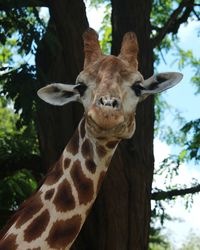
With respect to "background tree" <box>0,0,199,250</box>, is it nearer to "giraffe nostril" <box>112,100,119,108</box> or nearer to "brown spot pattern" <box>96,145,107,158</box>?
"brown spot pattern" <box>96,145,107,158</box>

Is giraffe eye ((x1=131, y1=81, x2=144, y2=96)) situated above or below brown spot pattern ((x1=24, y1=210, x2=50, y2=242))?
above

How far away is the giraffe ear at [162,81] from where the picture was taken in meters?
6.16

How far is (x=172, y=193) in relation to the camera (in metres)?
9.49

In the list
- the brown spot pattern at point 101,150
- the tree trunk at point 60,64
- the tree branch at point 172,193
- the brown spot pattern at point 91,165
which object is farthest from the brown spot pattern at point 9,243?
the tree branch at point 172,193

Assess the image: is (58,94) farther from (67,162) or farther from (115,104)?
(115,104)

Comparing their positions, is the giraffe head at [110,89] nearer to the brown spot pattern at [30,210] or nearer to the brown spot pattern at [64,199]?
the brown spot pattern at [64,199]

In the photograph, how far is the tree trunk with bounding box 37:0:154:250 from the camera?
8.05 m

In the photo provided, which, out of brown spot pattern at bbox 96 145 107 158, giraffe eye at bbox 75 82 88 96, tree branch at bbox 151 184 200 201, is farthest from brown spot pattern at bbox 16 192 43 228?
tree branch at bbox 151 184 200 201

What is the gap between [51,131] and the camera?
9.05m

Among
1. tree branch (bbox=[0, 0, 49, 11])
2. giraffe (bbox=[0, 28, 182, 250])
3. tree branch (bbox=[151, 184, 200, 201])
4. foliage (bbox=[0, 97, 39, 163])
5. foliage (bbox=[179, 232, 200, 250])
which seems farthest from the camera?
foliage (bbox=[179, 232, 200, 250])

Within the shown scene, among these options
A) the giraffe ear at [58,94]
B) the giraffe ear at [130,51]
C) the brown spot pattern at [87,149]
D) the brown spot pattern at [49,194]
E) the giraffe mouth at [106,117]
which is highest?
the giraffe ear at [130,51]

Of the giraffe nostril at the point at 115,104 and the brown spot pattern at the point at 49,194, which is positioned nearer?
the giraffe nostril at the point at 115,104

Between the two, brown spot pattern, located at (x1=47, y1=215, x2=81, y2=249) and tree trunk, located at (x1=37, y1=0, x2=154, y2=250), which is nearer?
brown spot pattern, located at (x1=47, y1=215, x2=81, y2=249)

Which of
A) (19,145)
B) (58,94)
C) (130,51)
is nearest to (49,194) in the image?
(58,94)
